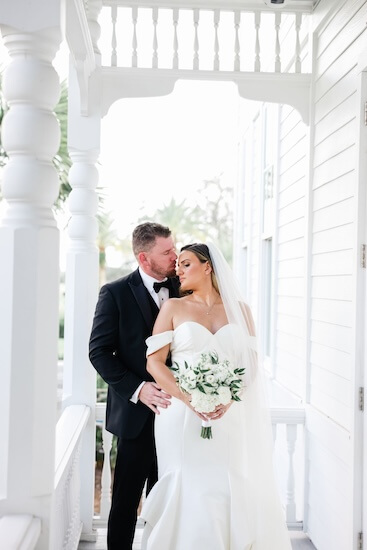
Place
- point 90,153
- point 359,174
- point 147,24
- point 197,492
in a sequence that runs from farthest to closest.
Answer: point 147,24, point 90,153, point 359,174, point 197,492

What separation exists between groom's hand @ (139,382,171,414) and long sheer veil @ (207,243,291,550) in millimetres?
377

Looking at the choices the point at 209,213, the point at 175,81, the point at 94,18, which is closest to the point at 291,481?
the point at 175,81

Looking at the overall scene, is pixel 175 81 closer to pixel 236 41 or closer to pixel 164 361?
pixel 236 41

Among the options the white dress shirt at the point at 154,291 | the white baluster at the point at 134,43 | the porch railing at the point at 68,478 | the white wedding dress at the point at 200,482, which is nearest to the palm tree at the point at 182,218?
the white baluster at the point at 134,43

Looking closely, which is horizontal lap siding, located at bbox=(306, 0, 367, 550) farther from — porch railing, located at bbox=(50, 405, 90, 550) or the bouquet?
porch railing, located at bbox=(50, 405, 90, 550)

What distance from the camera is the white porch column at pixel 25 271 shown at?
2.07 meters

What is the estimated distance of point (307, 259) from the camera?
4523 mm

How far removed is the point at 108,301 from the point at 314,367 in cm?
160

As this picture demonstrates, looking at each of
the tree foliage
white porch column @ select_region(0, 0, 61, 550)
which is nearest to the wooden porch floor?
white porch column @ select_region(0, 0, 61, 550)

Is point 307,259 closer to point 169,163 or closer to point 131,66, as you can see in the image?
point 131,66

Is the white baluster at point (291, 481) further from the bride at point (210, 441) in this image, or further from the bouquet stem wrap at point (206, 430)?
the bouquet stem wrap at point (206, 430)

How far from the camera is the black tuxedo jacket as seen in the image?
11.3 ft

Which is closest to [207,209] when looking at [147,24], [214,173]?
[214,173]

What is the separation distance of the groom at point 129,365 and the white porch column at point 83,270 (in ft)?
2.34
